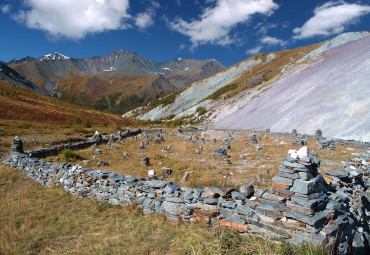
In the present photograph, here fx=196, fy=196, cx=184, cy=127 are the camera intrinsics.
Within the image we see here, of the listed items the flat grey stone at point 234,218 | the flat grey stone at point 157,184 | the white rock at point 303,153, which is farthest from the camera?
the flat grey stone at point 157,184

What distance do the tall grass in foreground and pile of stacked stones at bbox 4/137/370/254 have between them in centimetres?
35

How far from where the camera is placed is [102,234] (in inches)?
247

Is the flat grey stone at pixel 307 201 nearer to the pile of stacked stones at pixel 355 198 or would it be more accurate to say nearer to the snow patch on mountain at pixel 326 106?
the pile of stacked stones at pixel 355 198

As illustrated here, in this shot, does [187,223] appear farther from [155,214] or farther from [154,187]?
[154,187]

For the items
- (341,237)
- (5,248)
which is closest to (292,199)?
(341,237)

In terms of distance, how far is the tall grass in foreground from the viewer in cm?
493

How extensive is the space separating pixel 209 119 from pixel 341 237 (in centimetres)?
7074

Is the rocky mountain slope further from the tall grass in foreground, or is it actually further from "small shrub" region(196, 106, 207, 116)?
the tall grass in foreground

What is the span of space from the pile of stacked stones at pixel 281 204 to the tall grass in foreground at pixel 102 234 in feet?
1.15

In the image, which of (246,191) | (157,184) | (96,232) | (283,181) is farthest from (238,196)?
(96,232)

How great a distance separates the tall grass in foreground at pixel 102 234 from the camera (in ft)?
16.2

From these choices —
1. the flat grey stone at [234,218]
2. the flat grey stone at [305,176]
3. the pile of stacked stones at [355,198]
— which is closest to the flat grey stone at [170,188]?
the flat grey stone at [234,218]

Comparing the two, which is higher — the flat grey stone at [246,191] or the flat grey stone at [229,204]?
the flat grey stone at [246,191]

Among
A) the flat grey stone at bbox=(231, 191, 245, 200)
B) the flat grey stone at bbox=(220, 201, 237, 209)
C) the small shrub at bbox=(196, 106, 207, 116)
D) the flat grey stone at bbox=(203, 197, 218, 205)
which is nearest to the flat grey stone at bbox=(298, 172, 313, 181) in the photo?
the flat grey stone at bbox=(231, 191, 245, 200)
